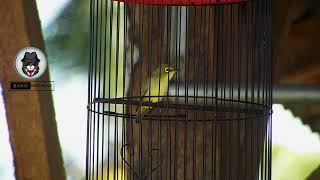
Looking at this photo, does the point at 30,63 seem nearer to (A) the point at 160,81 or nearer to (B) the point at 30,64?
(B) the point at 30,64

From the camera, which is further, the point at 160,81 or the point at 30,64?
the point at 30,64

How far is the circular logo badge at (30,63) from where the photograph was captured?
7.43ft

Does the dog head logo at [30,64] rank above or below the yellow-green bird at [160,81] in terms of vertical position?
above

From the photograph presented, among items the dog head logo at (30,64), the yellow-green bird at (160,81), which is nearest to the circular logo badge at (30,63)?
the dog head logo at (30,64)

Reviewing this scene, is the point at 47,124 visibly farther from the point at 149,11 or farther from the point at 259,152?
the point at 259,152

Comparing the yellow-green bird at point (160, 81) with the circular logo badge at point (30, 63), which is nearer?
the yellow-green bird at point (160, 81)

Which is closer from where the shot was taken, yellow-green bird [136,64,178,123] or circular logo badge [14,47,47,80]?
yellow-green bird [136,64,178,123]

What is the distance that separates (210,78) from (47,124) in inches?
28.1

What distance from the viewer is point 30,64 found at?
2258mm

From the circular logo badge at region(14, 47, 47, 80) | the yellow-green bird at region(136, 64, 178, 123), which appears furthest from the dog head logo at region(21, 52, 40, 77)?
the yellow-green bird at region(136, 64, 178, 123)

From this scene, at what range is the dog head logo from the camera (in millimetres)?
2262

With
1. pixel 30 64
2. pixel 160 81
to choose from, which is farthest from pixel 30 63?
pixel 160 81
